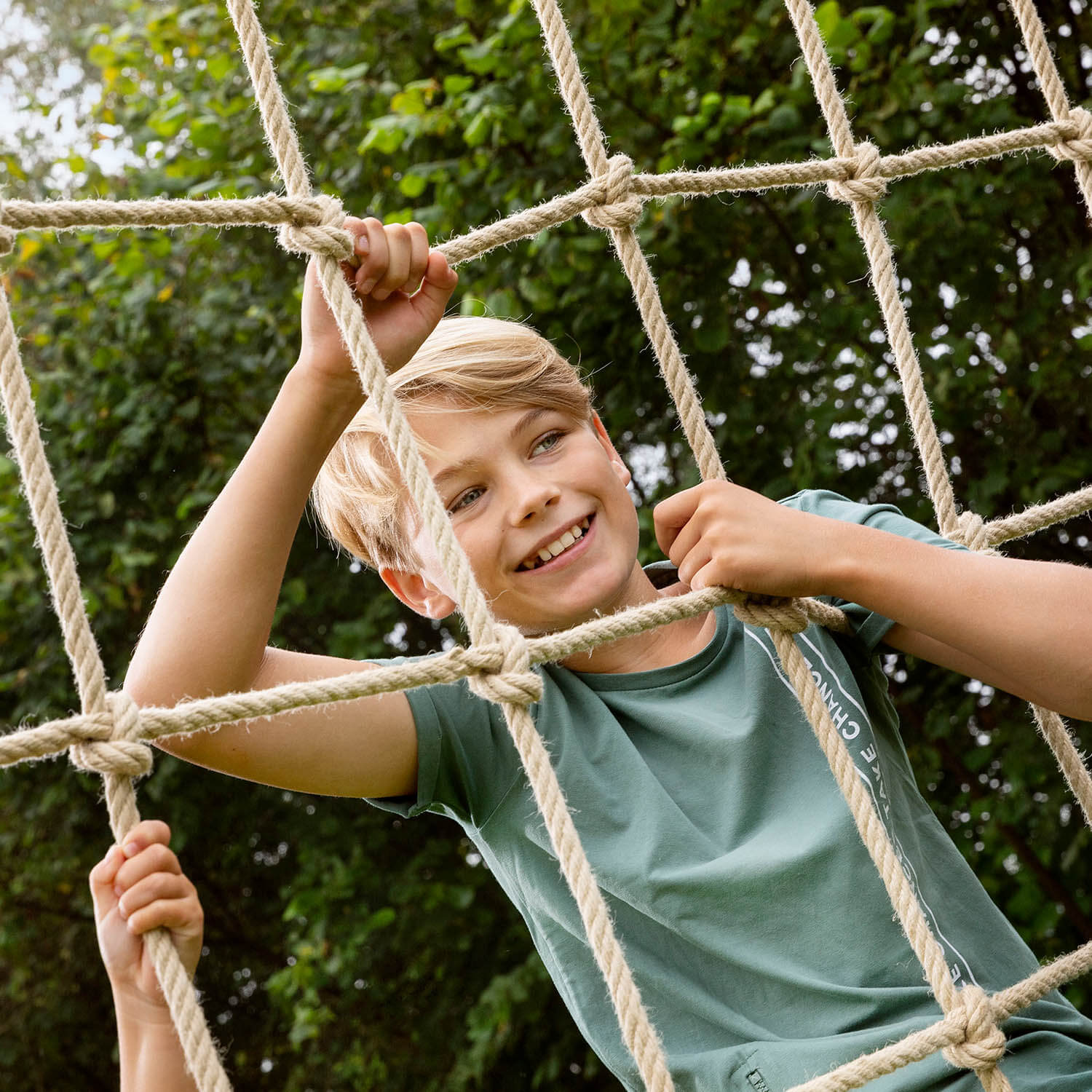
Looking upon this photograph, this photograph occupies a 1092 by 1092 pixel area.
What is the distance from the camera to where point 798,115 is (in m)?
1.99

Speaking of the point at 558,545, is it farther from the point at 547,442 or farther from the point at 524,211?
the point at 524,211

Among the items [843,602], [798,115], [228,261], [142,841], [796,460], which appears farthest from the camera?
[228,261]

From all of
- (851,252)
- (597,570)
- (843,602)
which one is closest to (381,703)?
(597,570)

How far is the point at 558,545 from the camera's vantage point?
98 cm

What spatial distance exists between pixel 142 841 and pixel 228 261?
6.52ft

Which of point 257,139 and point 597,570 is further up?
point 257,139

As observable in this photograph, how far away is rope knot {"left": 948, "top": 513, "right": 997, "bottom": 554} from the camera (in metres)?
1.06

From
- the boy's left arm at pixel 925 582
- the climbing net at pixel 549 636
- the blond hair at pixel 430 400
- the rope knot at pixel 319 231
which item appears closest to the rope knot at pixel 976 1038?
the climbing net at pixel 549 636

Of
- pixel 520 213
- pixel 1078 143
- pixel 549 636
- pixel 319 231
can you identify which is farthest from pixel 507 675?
pixel 1078 143

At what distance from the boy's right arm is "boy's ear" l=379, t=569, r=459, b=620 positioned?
0.16 meters

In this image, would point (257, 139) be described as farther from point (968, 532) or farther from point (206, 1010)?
point (206, 1010)

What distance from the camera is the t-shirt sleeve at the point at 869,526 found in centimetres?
Result: 98

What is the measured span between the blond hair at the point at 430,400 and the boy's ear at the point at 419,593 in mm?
11

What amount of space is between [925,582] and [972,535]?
220mm
